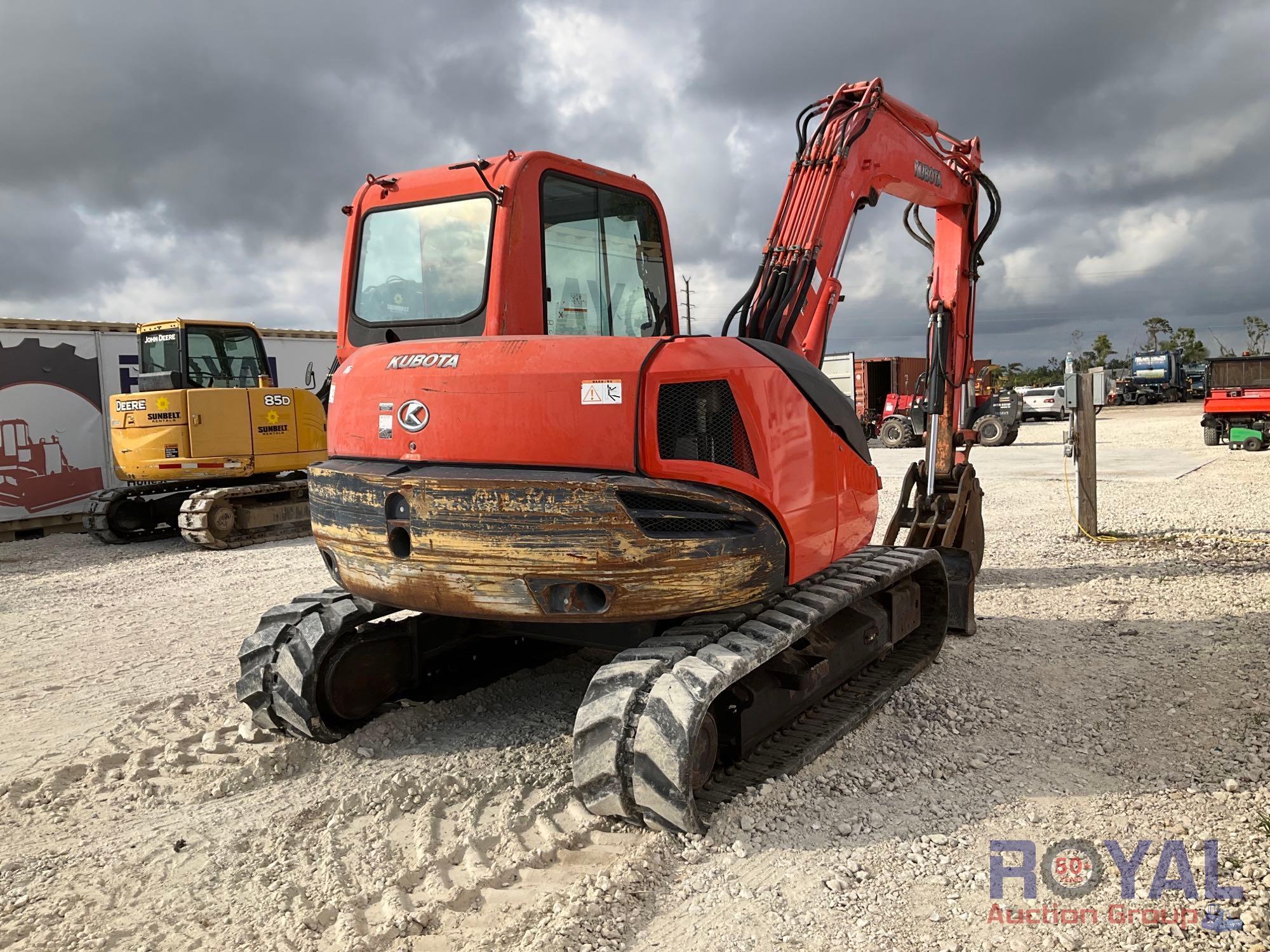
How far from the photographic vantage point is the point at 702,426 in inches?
147

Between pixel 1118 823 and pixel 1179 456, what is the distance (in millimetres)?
19906

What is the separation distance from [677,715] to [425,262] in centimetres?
251

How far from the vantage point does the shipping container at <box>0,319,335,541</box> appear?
14.6 metres

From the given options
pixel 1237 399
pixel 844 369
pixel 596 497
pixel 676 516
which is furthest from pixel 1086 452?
pixel 844 369

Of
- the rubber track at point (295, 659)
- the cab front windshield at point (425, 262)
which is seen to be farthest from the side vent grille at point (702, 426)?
the rubber track at point (295, 659)

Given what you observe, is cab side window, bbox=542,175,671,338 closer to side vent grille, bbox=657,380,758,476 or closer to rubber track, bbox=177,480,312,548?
side vent grille, bbox=657,380,758,476

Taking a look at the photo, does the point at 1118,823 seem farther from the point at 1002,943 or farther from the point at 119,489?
the point at 119,489

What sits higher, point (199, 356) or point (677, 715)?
point (199, 356)

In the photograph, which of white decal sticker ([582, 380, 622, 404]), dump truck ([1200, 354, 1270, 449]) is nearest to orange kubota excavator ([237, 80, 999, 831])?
white decal sticker ([582, 380, 622, 404])

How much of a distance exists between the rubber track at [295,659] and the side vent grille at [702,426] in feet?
6.20

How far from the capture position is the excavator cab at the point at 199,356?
1307 centimetres

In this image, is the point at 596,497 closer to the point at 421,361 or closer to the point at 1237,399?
the point at 421,361

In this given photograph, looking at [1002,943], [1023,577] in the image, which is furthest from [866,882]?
[1023,577]

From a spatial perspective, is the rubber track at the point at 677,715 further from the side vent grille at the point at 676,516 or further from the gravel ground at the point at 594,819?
the side vent grille at the point at 676,516
